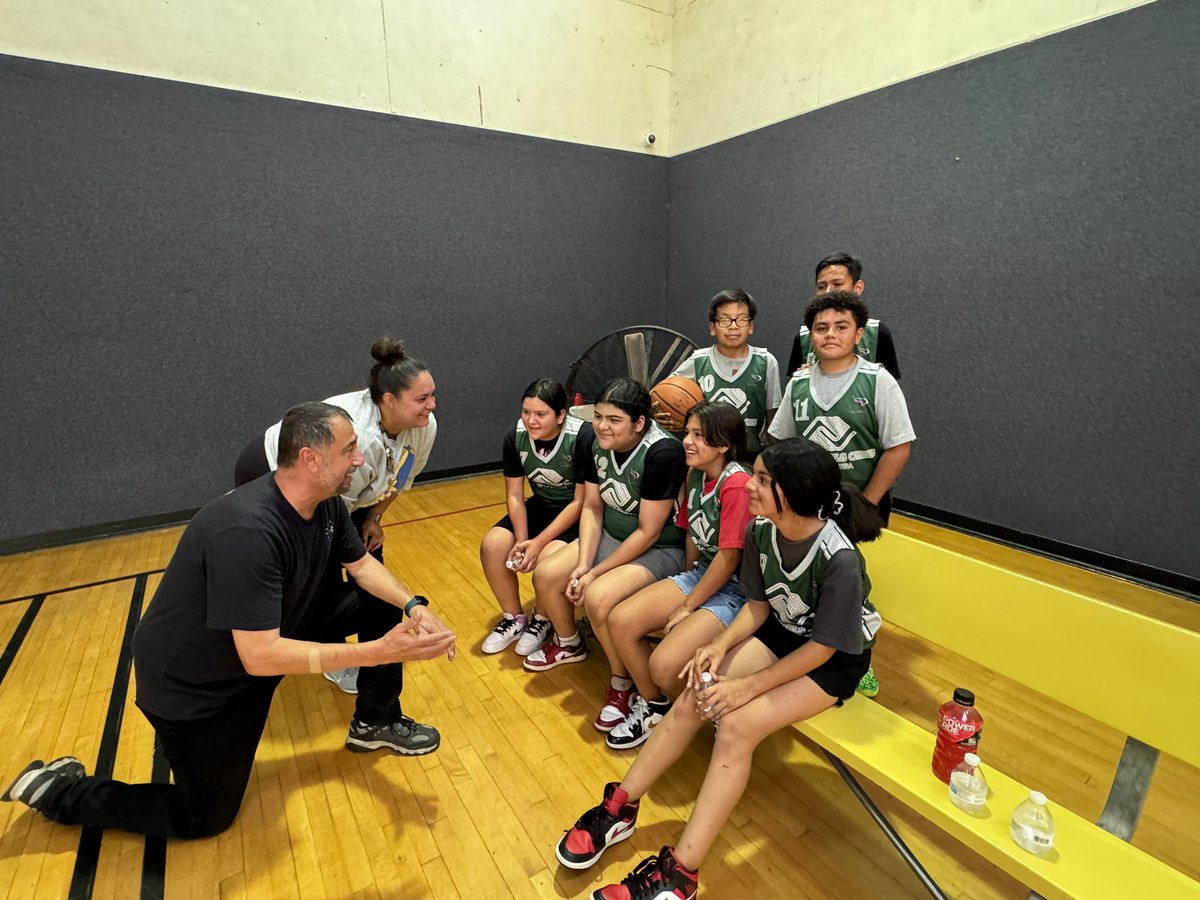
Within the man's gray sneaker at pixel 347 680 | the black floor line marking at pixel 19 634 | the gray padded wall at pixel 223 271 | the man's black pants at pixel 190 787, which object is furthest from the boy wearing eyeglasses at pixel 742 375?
the black floor line marking at pixel 19 634

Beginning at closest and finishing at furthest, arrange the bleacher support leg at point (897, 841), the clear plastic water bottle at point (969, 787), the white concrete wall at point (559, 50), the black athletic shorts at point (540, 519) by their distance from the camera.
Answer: the clear plastic water bottle at point (969, 787) → the bleacher support leg at point (897, 841) → the black athletic shorts at point (540, 519) → the white concrete wall at point (559, 50)

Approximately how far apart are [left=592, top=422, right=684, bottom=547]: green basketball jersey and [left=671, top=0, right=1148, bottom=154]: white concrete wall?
3050mm

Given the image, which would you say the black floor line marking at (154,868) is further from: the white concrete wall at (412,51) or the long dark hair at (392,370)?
the white concrete wall at (412,51)

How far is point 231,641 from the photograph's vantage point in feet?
4.63

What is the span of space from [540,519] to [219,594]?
135cm

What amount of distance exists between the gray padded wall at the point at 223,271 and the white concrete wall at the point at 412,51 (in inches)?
5.3

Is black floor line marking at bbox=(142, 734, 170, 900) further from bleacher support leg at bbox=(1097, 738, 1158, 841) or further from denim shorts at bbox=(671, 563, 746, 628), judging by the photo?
bleacher support leg at bbox=(1097, 738, 1158, 841)

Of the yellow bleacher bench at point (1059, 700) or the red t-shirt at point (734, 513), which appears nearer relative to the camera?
the yellow bleacher bench at point (1059, 700)

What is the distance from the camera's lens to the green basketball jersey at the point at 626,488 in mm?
2086

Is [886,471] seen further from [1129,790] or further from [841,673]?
[1129,790]

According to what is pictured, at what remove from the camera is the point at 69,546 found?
11.6 feet

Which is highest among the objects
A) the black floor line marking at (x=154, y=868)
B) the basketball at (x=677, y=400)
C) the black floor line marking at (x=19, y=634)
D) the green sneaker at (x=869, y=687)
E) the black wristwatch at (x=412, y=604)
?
the basketball at (x=677, y=400)

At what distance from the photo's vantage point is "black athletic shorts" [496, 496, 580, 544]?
2.46 meters

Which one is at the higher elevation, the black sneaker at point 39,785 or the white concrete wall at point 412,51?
the white concrete wall at point 412,51
